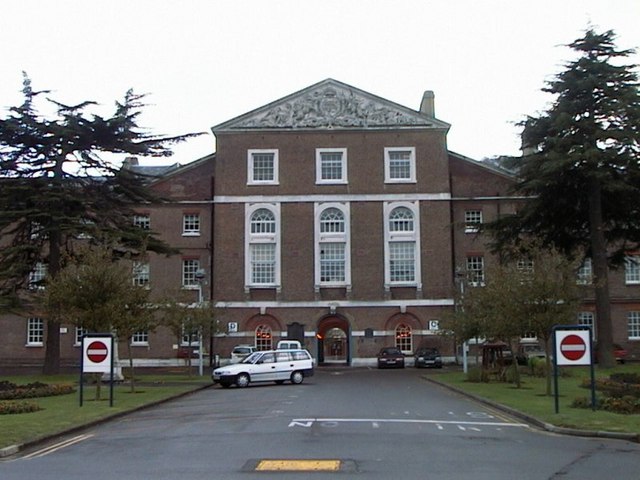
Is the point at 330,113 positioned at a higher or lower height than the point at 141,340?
higher

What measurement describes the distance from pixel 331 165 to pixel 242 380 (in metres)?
24.0

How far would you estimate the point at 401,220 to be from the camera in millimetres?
54938

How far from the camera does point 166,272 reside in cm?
5584

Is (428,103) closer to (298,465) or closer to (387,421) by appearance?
(387,421)

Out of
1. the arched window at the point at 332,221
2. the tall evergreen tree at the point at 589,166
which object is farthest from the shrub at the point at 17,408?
the arched window at the point at 332,221

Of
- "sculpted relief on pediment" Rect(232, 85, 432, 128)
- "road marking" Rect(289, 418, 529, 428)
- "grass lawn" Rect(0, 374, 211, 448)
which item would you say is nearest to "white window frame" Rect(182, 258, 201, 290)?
"sculpted relief on pediment" Rect(232, 85, 432, 128)

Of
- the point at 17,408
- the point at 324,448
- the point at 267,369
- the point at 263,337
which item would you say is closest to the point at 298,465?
the point at 324,448

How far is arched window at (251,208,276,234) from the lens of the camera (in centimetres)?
5503

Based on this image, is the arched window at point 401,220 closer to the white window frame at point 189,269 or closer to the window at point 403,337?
the window at point 403,337

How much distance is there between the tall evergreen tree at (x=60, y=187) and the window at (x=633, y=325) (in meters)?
32.8

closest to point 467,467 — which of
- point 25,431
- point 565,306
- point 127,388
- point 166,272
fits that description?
point 25,431

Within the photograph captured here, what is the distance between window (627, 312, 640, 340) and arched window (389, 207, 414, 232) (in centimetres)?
1635

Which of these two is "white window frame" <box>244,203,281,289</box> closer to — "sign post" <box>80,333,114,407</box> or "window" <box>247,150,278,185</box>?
"window" <box>247,150,278,185</box>

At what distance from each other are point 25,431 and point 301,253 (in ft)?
127
